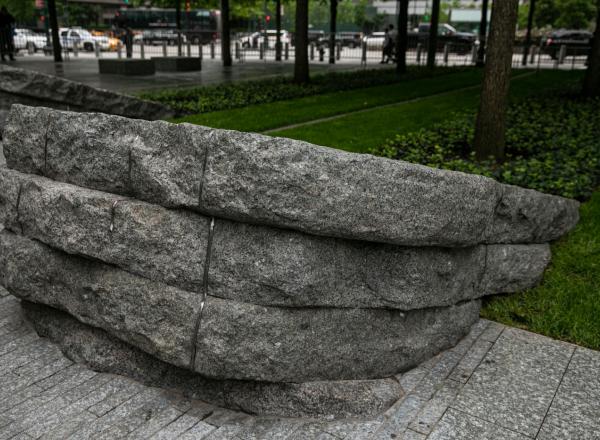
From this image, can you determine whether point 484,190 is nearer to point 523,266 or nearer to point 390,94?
point 523,266

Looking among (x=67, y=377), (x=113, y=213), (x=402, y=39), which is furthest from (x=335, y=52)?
(x=67, y=377)

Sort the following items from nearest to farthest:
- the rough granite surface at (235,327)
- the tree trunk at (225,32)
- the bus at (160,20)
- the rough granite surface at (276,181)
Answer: the rough granite surface at (276,181), the rough granite surface at (235,327), the tree trunk at (225,32), the bus at (160,20)

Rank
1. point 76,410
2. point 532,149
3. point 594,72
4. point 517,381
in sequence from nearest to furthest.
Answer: point 76,410 < point 517,381 < point 532,149 < point 594,72

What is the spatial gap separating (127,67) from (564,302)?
20.1 m

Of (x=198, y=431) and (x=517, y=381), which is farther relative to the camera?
(x=517, y=381)

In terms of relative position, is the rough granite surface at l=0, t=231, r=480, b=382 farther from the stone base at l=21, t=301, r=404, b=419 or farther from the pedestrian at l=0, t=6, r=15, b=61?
the pedestrian at l=0, t=6, r=15, b=61

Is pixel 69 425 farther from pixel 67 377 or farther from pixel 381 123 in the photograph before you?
pixel 381 123

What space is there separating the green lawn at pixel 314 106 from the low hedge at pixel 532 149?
2686 mm

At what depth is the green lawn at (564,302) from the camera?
14.2 feet

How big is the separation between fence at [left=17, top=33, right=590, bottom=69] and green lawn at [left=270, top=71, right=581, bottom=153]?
13.9 m

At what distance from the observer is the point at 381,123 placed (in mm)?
11320

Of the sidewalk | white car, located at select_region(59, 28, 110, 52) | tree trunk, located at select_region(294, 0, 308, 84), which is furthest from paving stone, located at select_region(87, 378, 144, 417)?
white car, located at select_region(59, 28, 110, 52)

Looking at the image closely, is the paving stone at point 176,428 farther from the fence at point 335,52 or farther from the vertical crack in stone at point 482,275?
the fence at point 335,52

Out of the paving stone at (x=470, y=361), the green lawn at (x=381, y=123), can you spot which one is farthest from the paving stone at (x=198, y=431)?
the green lawn at (x=381, y=123)
